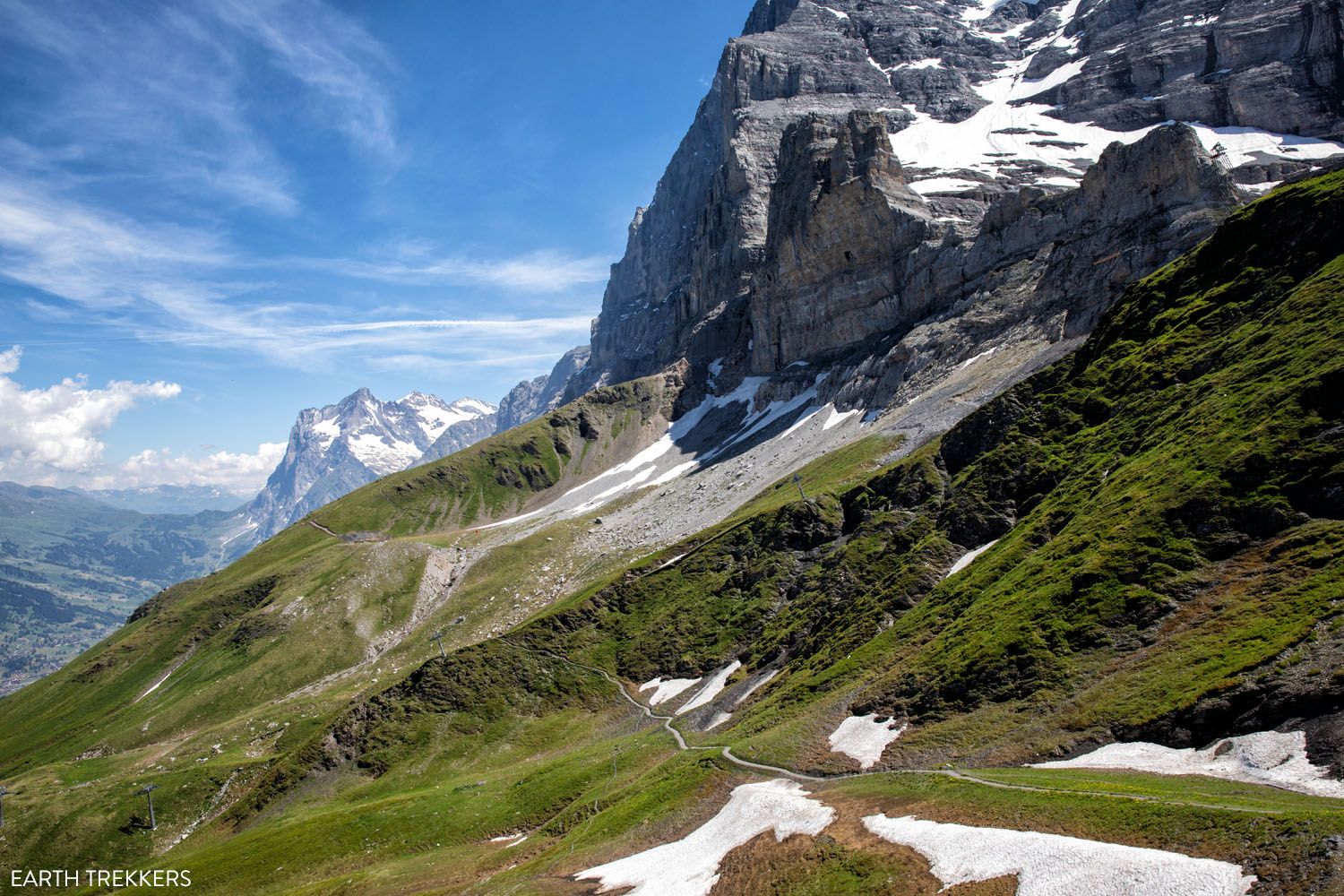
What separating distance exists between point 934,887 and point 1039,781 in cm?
715

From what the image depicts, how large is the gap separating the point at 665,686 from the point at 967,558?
3439 centimetres

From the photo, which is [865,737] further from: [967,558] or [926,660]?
[967,558]

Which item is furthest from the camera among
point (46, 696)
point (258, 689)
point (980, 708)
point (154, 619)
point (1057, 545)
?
point (154, 619)

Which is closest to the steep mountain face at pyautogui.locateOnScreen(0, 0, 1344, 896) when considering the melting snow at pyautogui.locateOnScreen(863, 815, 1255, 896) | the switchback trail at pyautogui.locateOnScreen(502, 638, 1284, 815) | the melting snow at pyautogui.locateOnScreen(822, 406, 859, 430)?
the melting snow at pyautogui.locateOnScreen(863, 815, 1255, 896)

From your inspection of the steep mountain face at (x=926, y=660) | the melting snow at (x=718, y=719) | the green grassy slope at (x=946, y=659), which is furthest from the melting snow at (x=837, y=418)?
the melting snow at (x=718, y=719)

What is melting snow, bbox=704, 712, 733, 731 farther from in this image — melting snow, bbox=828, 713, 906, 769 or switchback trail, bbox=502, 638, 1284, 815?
melting snow, bbox=828, 713, 906, 769

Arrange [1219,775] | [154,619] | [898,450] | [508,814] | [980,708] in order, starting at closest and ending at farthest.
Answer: [1219,775] < [980,708] < [508,814] < [898,450] < [154,619]

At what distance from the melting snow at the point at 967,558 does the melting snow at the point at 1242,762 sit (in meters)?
28.5

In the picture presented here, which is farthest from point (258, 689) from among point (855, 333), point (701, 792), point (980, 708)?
point (855, 333)

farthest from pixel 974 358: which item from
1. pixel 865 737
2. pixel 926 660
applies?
pixel 865 737

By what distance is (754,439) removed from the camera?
176125mm

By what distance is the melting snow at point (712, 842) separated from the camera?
26.7 m

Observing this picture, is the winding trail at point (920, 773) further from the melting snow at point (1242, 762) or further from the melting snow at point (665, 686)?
the melting snow at point (1242, 762)

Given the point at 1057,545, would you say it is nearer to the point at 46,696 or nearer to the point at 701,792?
the point at 701,792
